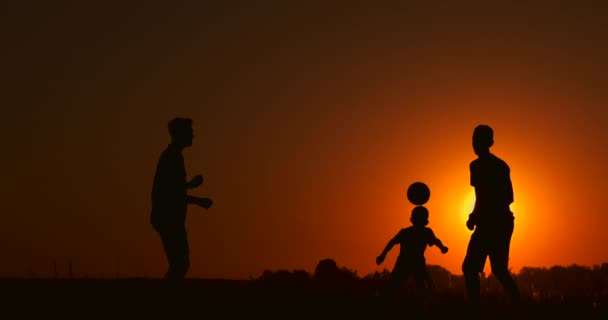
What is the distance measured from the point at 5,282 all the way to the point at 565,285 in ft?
28.3

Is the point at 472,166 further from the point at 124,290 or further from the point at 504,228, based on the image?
the point at 124,290

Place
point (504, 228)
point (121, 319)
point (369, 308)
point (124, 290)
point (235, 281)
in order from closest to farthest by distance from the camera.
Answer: point (121, 319)
point (504, 228)
point (369, 308)
point (124, 290)
point (235, 281)

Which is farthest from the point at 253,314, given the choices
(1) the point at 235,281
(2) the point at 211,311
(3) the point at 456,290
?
(1) the point at 235,281

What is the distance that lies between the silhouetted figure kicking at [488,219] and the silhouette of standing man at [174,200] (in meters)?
3.27

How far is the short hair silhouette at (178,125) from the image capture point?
11.4 m

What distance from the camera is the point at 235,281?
17344 millimetres

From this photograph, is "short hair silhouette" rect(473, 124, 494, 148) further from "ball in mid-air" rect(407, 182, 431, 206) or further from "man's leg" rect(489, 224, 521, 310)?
"ball in mid-air" rect(407, 182, 431, 206)

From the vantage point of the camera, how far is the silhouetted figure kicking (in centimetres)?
1162

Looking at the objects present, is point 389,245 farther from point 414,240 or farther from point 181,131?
point 181,131

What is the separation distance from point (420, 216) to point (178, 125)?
15.1 feet

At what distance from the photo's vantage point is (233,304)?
1277 cm

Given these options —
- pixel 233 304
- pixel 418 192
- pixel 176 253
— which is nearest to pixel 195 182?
pixel 176 253

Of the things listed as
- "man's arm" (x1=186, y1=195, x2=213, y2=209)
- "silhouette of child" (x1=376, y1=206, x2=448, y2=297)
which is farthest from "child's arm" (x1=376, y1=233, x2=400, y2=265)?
"man's arm" (x1=186, y1=195, x2=213, y2=209)

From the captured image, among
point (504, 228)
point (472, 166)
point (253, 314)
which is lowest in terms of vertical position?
point (253, 314)
